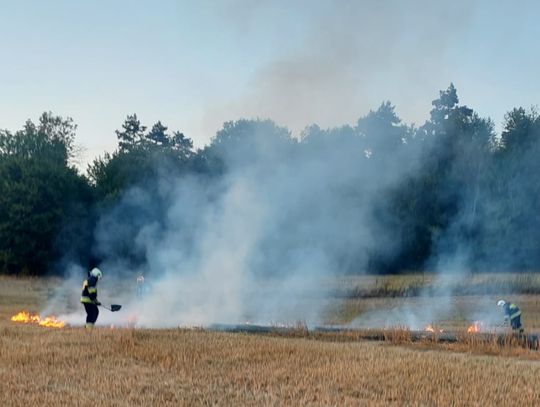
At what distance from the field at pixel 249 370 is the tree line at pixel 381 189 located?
18.0 metres

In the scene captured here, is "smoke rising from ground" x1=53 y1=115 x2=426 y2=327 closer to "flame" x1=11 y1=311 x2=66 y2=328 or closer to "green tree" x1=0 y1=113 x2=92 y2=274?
"flame" x1=11 y1=311 x2=66 y2=328

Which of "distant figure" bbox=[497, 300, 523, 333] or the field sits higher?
"distant figure" bbox=[497, 300, 523, 333]

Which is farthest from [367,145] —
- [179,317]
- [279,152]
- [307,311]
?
[179,317]

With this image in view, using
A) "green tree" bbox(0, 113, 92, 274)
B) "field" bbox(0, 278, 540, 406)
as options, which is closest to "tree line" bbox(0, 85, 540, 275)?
"green tree" bbox(0, 113, 92, 274)

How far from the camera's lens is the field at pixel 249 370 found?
9539 millimetres

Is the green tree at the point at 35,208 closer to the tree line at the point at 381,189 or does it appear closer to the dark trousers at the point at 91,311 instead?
the tree line at the point at 381,189

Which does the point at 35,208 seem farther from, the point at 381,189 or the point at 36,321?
the point at 36,321

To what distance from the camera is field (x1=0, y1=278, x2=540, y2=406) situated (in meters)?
9.54

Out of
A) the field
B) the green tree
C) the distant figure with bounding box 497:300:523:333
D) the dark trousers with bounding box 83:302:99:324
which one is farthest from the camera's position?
the green tree

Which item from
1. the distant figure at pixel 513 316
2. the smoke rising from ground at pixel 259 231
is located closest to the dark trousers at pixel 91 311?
the smoke rising from ground at pixel 259 231

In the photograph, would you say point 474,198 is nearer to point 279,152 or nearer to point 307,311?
point 279,152

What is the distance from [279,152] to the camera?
32.2m

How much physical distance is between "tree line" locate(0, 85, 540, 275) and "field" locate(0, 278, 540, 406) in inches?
707

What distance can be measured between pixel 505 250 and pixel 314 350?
2836 cm
